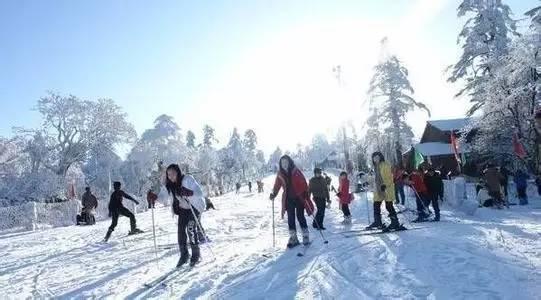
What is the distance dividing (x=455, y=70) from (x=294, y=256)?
31876 millimetres

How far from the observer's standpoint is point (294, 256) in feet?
29.9

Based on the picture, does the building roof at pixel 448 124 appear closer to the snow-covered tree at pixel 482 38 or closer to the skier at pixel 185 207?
the snow-covered tree at pixel 482 38

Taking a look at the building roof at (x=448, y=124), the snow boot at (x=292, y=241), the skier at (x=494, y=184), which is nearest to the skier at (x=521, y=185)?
the skier at (x=494, y=184)

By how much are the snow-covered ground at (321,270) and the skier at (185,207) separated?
378 mm

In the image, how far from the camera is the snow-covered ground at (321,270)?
6.32m

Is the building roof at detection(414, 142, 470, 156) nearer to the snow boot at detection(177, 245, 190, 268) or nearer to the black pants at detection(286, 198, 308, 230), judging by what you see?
the black pants at detection(286, 198, 308, 230)

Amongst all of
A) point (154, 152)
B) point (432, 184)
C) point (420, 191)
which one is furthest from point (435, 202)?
point (154, 152)

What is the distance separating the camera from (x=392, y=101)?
153 ft

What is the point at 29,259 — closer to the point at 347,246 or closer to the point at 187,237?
the point at 187,237

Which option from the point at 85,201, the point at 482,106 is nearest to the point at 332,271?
the point at 85,201

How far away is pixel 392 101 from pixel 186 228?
131ft

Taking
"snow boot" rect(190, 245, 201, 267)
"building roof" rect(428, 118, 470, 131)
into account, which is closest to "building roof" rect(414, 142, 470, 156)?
"building roof" rect(428, 118, 470, 131)

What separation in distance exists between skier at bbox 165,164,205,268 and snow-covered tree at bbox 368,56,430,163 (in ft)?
125

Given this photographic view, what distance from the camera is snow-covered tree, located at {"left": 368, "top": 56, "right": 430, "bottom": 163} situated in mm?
46438
